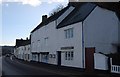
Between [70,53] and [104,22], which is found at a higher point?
[104,22]

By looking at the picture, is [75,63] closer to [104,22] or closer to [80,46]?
[80,46]

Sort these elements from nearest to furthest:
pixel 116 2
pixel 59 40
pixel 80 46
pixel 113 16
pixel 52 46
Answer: pixel 80 46, pixel 113 16, pixel 116 2, pixel 59 40, pixel 52 46

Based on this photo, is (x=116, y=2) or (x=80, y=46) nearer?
(x=80, y=46)

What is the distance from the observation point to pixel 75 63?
33875mm

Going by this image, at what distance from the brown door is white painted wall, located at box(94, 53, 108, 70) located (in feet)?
3.35

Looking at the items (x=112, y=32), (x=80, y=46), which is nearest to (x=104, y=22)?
(x=112, y=32)

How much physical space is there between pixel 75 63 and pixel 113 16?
7.78 m

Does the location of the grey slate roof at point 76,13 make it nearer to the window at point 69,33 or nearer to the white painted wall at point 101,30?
the window at point 69,33

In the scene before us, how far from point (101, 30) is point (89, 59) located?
4.64m

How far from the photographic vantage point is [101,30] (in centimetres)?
3353

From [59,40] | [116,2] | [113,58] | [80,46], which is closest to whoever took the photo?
[113,58]

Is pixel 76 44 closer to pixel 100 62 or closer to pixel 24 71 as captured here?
pixel 100 62

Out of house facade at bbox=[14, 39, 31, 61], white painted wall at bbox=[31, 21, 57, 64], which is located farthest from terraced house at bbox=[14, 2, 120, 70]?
house facade at bbox=[14, 39, 31, 61]

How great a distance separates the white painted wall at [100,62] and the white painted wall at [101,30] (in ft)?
11.9
